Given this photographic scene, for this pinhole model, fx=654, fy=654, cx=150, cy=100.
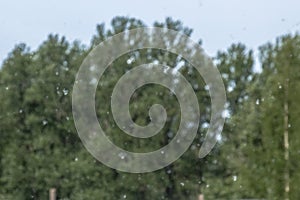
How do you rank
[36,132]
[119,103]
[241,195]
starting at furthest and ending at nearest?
[36,132]
[119,103]
[241,195]

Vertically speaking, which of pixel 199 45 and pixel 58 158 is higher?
pixel 199 45

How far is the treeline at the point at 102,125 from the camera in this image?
3422 cm

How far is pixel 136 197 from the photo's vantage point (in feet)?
116

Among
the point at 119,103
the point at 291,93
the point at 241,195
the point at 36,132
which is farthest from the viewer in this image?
the point at 36,132

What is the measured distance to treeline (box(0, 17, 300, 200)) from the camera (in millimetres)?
34219

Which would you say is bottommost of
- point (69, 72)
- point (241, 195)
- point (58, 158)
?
point (241, 195)

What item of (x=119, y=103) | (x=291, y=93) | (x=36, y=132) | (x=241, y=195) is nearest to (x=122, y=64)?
(x=119, y=103)

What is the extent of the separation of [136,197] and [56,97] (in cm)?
742

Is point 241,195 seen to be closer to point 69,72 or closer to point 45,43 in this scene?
point 69,72

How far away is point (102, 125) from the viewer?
35812mm

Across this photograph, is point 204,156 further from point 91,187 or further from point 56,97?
point 56,97

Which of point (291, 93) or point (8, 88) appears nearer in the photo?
point (291, 93)

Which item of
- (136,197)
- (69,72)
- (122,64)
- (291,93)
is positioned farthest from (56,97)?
(291,93)

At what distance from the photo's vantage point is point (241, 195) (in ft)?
102
